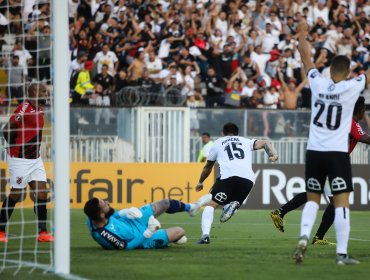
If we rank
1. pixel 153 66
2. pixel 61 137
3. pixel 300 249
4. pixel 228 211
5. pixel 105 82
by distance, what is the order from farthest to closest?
pixel 153 66 → pixel 105 82 → pixel 228 211 → pixel 300 249 → pixel 61 137

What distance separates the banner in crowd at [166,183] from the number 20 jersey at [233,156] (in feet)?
31.3

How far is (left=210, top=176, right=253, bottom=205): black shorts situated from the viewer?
15.3 m

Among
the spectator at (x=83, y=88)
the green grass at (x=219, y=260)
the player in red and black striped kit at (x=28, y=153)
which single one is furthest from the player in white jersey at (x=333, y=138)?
the spectator at (x=83, y=88)

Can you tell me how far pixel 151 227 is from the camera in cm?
1217

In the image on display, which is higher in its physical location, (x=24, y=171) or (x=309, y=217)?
(x=24, y=171)

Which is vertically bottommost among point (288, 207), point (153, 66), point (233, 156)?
point (288, 207)

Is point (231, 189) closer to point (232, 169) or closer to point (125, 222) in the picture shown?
point (232, 169)

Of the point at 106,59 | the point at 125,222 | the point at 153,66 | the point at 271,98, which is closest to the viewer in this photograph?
the point at 125,222

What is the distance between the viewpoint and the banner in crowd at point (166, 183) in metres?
25.0

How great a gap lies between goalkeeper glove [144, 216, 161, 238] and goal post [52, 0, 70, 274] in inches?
82.3

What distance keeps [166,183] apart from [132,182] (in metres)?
0.89

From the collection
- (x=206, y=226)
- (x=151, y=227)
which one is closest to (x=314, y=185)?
(x=151, y=227)

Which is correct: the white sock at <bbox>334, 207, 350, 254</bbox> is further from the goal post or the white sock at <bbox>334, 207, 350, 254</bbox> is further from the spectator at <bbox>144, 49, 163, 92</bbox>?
the spectator at <bbox>144, 49, 163, 92</bbox>

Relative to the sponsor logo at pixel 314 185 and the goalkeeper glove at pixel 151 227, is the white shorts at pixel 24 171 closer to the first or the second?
the goalkeeper glove at pixel 151 227
